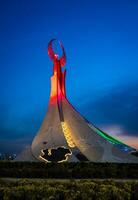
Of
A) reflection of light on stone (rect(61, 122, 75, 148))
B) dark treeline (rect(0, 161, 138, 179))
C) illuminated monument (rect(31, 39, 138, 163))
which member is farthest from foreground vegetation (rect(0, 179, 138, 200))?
reflection of light on stone (rect(61, 122, 75, 148))

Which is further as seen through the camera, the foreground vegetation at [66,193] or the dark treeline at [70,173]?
the dark treeline at [70,173]

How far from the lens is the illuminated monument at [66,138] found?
22.9 meters

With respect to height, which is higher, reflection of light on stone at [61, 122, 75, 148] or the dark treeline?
reflection of light on stone at [61, 122, 75, 148]

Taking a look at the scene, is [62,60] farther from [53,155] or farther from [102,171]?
[102,171]

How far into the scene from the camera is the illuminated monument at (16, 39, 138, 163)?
22.9m

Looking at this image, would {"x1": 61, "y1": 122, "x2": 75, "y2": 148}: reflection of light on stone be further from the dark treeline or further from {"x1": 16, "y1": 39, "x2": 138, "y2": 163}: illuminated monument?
the dark treeline

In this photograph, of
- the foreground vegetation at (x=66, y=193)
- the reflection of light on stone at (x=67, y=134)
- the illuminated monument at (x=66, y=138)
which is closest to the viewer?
the foreground vegetation at (x=66, y=193)

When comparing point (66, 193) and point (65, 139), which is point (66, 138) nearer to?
point (65, 139)

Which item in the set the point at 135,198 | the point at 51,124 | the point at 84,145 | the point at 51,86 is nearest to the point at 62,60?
the point at 51,86

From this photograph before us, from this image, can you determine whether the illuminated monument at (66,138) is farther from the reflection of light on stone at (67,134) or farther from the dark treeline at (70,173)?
the dark treeline at (70,173)

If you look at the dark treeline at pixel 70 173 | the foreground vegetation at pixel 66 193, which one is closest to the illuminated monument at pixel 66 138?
the dark treeline at pixel 70 173

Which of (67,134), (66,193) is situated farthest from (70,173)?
(67,134)

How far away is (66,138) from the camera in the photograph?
77.6ft

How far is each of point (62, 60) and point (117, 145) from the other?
6.66 metres
